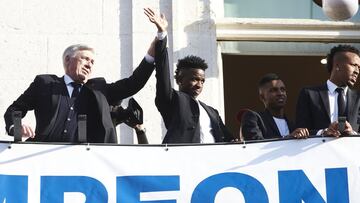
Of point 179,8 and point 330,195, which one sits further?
point 179,8

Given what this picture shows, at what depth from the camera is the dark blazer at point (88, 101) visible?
23.5ft

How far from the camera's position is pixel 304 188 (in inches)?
276

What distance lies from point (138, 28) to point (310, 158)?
9.14 feet

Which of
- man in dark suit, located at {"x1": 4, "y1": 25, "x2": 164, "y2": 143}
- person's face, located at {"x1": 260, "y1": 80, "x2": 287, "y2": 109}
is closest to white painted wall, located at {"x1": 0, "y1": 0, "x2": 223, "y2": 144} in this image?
person's face, located at {"x1": 260, "y1": 80, "x2": 287, "y2": 109}

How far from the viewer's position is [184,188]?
6.95 m

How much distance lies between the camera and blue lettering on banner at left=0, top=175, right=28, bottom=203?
674 centimetres

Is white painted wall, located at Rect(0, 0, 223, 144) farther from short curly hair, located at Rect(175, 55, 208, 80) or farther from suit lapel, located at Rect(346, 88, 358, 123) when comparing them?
suit lapel, located at Rect(346, 88, 358, 123)

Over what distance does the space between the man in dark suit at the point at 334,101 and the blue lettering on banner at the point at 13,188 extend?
1865 millimetres

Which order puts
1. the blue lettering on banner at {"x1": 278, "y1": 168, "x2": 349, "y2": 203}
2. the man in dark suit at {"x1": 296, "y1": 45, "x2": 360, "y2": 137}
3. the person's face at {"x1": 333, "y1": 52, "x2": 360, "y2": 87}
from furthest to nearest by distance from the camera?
1. the person's face at {"x1": 333, "y1": 52, "x2": 360, "y2": 87}
2. the man in dark suit at {"x1": 296, "y1": 45, "x2": 360, "y2": 137}
3. the blue lettering on banner at {"x1": 278, "y1": 168, "x2": 349, "y2": 203}

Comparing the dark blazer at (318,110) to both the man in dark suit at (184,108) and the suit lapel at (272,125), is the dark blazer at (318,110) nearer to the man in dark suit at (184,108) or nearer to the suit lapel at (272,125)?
the suit lapel at (272,125)

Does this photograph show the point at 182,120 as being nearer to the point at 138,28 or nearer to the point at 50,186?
the point at 50,186

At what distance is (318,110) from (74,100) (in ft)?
5.19

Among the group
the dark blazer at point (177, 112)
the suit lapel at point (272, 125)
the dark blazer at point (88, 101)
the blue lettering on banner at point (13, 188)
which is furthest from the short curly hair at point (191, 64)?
the blue lettering on banner at point (13, 188)

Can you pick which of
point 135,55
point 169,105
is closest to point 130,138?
point 135,55
